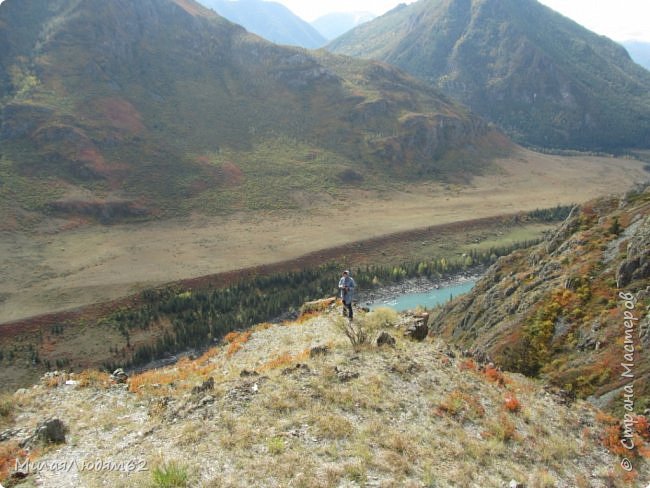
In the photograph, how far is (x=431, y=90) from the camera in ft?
536

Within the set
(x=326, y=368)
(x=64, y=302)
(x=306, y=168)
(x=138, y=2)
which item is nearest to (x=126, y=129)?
(x=306, y=168)

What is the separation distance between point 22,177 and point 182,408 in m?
87.4

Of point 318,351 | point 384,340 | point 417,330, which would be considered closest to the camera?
point 318,351

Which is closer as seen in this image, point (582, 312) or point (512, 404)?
point (512, 404)

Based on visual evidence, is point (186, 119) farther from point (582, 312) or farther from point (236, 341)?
point (582, 312)

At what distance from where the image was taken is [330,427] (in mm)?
13328

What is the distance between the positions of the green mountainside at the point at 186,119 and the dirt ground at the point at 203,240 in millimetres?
6958

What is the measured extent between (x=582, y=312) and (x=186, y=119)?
4295 inches

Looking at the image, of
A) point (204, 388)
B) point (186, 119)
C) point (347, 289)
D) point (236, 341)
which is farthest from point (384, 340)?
point (186, 119)

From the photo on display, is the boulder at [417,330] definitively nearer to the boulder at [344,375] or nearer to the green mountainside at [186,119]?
the boulder at [344,375]

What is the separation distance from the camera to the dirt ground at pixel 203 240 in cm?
5938

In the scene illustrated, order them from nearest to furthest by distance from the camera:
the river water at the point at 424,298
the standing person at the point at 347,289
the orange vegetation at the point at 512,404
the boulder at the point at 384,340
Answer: the orange vegetation at the point at 512,404, the boulder at the point at 384,340, the standing person at the point at 347,289, the river water at the point at 424,298

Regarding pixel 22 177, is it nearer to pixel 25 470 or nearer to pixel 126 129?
pixel 126 129

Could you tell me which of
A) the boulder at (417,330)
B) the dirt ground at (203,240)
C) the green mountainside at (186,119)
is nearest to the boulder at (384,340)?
the boulder at (417,330)
